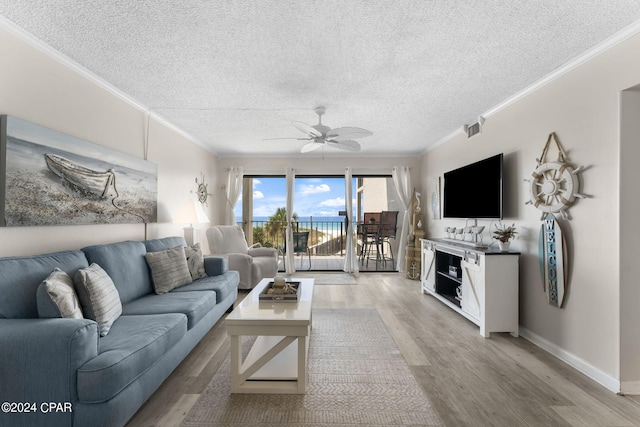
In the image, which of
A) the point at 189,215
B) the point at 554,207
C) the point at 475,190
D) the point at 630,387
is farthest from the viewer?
the point at 189,215

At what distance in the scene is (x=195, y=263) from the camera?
342cm

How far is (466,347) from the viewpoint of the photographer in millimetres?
2709

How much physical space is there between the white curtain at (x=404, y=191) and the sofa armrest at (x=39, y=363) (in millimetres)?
5383

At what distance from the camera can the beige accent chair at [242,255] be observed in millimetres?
4504

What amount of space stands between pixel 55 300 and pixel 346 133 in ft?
8.77

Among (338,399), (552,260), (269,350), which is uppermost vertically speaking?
(552,260)

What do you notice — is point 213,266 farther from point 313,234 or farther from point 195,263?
point 313,234

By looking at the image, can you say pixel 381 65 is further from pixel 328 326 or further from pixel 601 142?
pixel 328 326

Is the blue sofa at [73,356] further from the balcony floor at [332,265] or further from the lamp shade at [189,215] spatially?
the balcony floor at [332,265]

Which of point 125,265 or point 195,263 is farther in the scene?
point 195,263

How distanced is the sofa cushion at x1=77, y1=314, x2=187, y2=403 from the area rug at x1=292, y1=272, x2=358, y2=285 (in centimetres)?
333

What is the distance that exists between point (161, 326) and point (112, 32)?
Result: 6.64ft

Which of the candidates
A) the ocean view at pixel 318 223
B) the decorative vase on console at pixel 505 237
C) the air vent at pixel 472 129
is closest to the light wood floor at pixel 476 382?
the decorative vase on console at pixel 505 237

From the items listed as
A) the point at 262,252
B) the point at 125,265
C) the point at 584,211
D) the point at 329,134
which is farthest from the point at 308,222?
the point at 584,211
